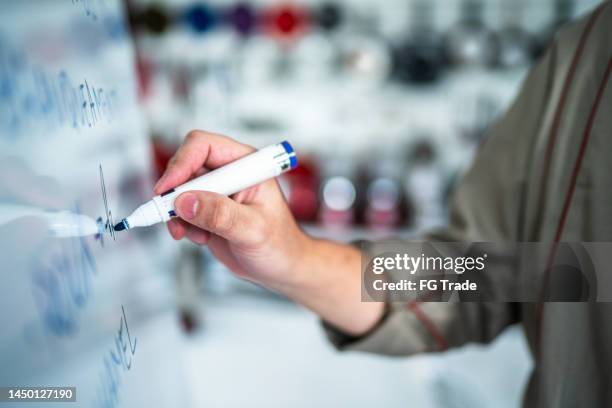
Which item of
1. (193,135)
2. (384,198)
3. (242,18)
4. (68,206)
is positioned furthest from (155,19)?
(68,206)

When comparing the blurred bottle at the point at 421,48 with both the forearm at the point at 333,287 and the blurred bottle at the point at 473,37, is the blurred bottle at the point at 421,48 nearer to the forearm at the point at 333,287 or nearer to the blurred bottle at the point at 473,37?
the blurred bottle at the point at 473,37

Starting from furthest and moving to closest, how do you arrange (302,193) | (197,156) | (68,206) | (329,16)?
(302,193) → (329,16) → (197,156) → (68,206)

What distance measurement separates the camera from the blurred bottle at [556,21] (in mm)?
1727

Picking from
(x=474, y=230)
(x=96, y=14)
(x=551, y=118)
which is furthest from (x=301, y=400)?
(x=96, y=14)

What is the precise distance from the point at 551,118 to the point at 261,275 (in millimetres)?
411

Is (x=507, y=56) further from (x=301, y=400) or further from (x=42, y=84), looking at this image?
(x=42, y=84)

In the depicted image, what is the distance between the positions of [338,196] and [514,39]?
28.7 inches

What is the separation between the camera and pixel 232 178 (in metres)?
0.58

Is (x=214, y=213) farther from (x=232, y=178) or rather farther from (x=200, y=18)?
(x=200, y=18)

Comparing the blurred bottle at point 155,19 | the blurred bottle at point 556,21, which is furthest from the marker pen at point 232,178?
the blurred bottle at point 155,19

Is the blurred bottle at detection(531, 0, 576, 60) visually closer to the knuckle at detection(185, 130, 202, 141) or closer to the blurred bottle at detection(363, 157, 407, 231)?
the blurred bottle at detection(363, 157, 407, 231)

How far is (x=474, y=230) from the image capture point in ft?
2.65

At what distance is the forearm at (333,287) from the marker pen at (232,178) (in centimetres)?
15

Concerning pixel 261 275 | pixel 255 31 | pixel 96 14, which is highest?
pixel 255 31
